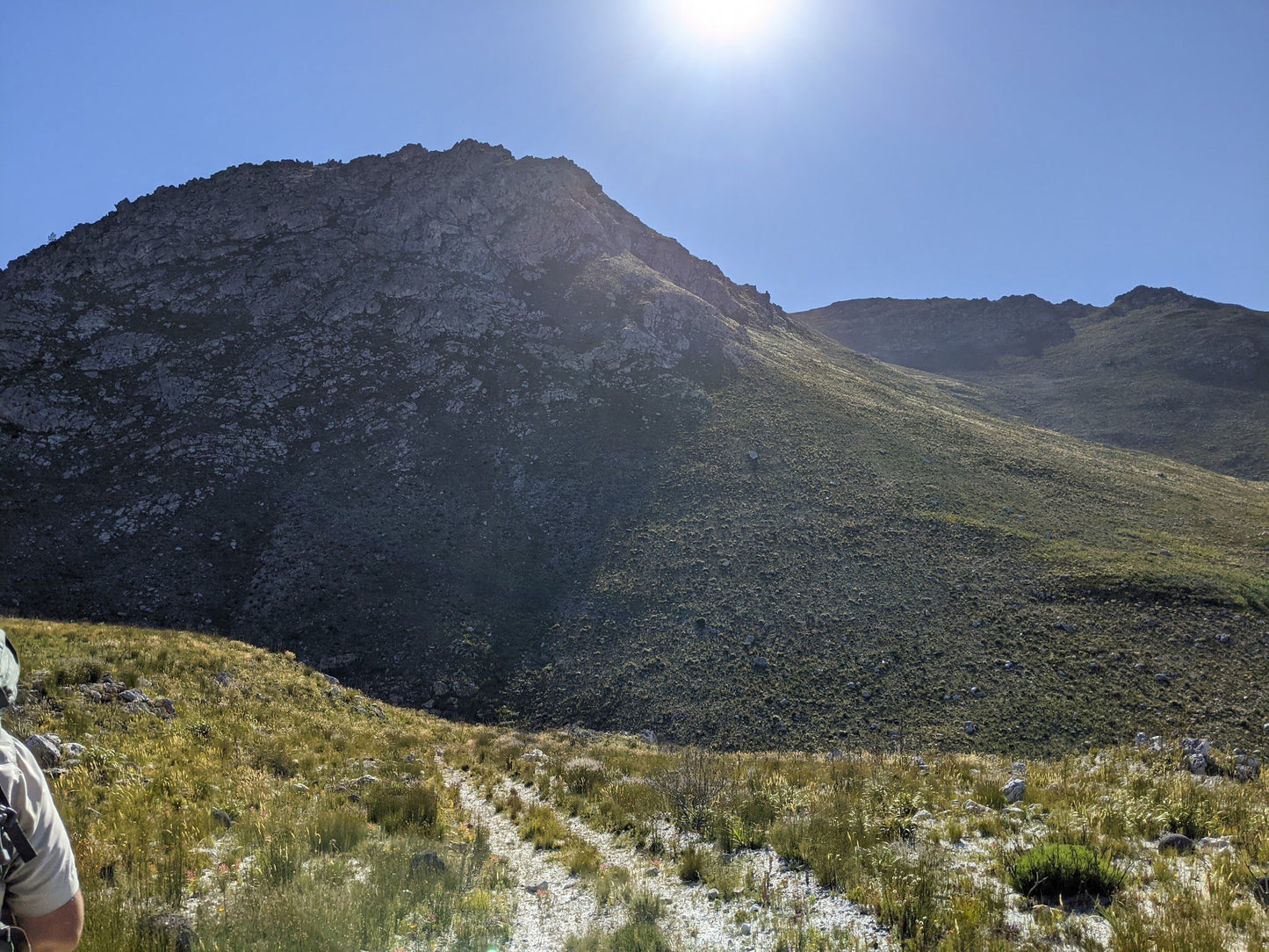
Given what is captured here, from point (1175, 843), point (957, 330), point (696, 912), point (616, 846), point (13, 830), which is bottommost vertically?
point (616, 846)

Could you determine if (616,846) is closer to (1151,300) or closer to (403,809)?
(403,809)

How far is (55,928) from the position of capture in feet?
10.5

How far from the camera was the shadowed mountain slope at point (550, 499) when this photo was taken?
30078 millimetres

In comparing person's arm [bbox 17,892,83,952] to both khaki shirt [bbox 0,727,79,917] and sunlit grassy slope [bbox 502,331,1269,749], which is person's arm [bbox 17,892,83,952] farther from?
sunlit grassy slope [bbox 502,331,1269,749]

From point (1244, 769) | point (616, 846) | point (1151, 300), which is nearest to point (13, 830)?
point (616, 846)

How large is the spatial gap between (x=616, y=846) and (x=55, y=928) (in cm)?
958

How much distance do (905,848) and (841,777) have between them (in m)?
5.53

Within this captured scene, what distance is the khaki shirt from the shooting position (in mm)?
2980

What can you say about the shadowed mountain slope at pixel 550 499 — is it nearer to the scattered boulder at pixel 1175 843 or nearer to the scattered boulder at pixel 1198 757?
the scattered boulder at pixel 1198 757

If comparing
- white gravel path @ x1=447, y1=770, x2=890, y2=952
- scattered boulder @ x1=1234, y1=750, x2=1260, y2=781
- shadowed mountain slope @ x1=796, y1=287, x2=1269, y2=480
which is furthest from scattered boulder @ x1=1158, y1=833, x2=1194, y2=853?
shadowed mountain slope @ x1=796, y1=287, x2=1269, y2=480

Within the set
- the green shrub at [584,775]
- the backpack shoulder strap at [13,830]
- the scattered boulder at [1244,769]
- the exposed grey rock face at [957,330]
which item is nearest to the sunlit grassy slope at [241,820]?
the green shrub at [584,775]

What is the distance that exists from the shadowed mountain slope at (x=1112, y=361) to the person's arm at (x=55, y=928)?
103688mm

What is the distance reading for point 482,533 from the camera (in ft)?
139

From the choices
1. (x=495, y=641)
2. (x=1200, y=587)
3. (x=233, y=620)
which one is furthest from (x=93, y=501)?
(x=1200, y=587)
